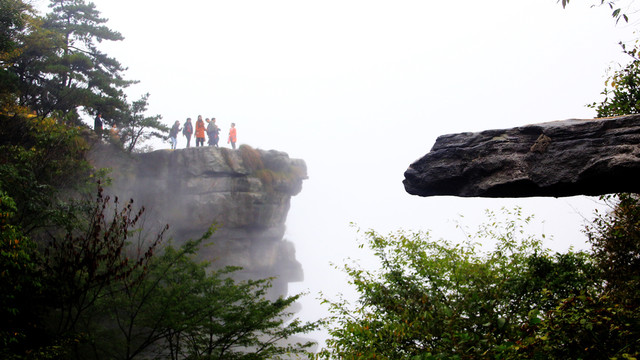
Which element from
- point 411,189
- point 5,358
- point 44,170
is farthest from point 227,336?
point 44,170

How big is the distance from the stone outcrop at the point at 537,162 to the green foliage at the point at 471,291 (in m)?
1.50

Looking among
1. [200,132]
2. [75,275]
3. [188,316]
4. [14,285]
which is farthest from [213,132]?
[14,285]

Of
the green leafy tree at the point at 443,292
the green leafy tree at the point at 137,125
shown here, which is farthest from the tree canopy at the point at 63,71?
the green leafy tree at the point at 443,292

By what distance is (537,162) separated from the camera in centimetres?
515

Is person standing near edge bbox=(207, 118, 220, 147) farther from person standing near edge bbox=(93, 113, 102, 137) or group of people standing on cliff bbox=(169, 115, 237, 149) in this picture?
person standing near edge bbox=(93, 113, 102, 137)

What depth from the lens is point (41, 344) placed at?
Answer: 776 cm

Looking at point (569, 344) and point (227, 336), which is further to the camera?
point (227, 336)

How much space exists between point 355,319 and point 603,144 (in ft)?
18.8

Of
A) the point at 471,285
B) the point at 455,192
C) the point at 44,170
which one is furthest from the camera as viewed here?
the point at 44,170

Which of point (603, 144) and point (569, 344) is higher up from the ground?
point (603, 144)

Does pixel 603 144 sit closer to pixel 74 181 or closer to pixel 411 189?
pixel 411 189

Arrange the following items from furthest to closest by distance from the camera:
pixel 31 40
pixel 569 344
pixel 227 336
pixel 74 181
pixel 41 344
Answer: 1. pixel 31 40
2. pixel 74 181
3. pixel 227 336
4. pixel 41 344
5. pixel 569 344

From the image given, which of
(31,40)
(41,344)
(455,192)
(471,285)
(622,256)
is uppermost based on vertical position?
(31,40)

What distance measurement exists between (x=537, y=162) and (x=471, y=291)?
3.81 meters
